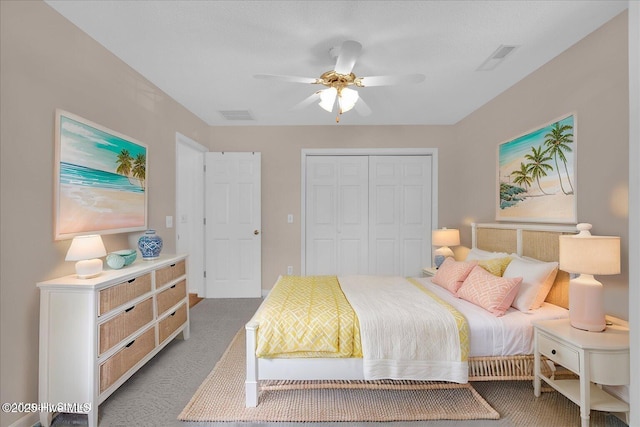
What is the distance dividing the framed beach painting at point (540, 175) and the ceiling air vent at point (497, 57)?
0.68 meters

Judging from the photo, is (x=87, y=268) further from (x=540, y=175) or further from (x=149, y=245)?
(x=540, y=175)

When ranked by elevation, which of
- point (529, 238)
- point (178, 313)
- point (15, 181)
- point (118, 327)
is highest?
point (15, 181)

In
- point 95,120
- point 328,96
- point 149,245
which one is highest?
point 328,96

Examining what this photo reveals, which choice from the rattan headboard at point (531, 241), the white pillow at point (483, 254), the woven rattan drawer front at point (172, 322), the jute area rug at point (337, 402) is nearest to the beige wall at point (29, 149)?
the woven rattan drawer front at point (172, 322)

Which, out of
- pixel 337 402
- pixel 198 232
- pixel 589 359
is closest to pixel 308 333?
pixel 337 402

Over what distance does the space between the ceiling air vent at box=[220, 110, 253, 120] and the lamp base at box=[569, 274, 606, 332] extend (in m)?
3.66

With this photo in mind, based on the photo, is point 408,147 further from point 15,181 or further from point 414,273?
point 15,181

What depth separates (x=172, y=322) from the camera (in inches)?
109

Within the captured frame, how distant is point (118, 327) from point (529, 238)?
3.37m

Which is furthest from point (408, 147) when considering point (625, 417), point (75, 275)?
point (75, 275)

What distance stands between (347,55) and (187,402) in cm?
260

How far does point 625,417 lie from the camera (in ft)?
5.90

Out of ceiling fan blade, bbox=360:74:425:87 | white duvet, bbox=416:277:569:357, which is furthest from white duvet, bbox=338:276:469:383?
ceiling fan blade, bbox=360:74:425:87

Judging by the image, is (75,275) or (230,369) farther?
(230,369)
